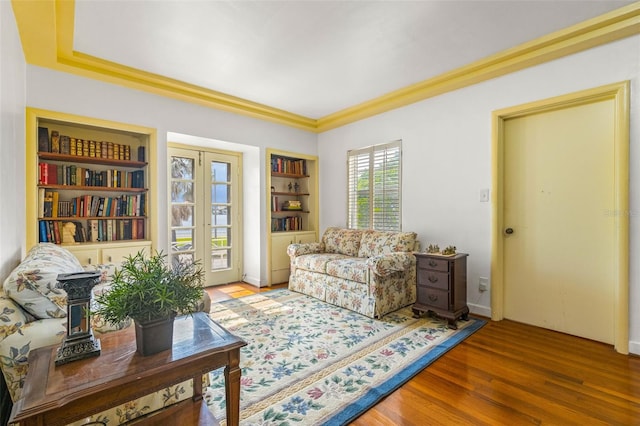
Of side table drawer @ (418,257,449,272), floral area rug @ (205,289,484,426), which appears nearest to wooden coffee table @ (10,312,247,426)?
floral area rug @ (205,289,484,426)

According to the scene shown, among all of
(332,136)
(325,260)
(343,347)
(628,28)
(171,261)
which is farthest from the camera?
(332,136)

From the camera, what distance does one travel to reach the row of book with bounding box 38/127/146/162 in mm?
2965

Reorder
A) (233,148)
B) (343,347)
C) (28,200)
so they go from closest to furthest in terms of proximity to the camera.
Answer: (343,347)
(28,200)
(233,148)

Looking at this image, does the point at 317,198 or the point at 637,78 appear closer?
the point at 637,78

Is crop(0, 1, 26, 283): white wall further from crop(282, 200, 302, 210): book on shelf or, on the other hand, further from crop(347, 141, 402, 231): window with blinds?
crop(347, 141, 402, 231): window with blinds

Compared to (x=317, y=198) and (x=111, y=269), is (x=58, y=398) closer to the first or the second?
(x=111, y=269)

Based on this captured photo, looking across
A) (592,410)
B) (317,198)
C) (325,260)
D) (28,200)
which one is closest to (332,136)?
(317,198)

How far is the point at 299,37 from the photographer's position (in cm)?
255

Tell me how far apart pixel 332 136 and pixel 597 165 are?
329cm

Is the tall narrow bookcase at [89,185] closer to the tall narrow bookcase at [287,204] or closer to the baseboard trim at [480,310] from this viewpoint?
the tall narrow bookcase at [287,204]

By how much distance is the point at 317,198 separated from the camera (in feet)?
16.7

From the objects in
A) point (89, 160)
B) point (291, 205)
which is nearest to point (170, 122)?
point (89, 160)

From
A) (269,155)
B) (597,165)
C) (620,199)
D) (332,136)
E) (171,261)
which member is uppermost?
(332,136)

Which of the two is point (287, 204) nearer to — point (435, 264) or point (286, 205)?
point (286, 205)
